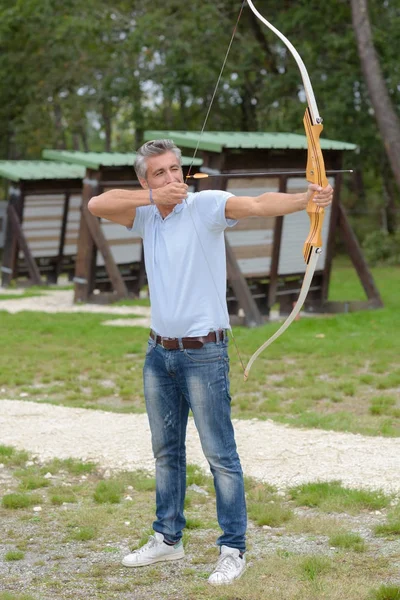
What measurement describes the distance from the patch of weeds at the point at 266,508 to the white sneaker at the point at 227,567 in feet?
2.77

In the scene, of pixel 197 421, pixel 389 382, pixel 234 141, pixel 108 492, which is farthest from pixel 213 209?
pixel 234 141

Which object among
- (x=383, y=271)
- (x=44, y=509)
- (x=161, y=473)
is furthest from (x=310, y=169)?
(x=383, y=271)

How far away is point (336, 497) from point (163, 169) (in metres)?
2.35

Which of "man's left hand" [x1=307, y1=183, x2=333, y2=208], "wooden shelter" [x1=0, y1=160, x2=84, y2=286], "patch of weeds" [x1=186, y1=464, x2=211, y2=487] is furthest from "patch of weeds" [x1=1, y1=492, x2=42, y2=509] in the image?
"wooden shelter" [x1=0, y1=160, x2=84, y2=286]

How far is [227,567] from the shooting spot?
4312 millimetres

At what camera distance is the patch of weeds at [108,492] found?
225 inches

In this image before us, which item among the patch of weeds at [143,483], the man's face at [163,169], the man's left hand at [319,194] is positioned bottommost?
the patch of weeds at [143,483]

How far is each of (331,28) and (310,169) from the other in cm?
2175

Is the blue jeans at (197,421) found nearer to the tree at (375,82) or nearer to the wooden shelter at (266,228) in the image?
the wooden shelter at (266,228)

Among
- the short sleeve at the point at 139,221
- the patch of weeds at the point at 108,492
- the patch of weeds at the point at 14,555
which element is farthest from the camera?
the patch of weeds at the point at 108,492

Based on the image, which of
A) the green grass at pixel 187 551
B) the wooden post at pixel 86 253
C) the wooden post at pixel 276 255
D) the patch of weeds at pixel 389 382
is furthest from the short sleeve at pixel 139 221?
the wooden post at pixel 86 253

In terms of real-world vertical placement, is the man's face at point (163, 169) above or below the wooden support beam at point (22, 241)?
above

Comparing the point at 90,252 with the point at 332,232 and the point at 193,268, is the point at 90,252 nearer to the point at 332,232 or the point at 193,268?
the point at 332,232

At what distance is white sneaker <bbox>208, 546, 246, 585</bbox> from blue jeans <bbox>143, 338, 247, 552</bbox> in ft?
0.12
